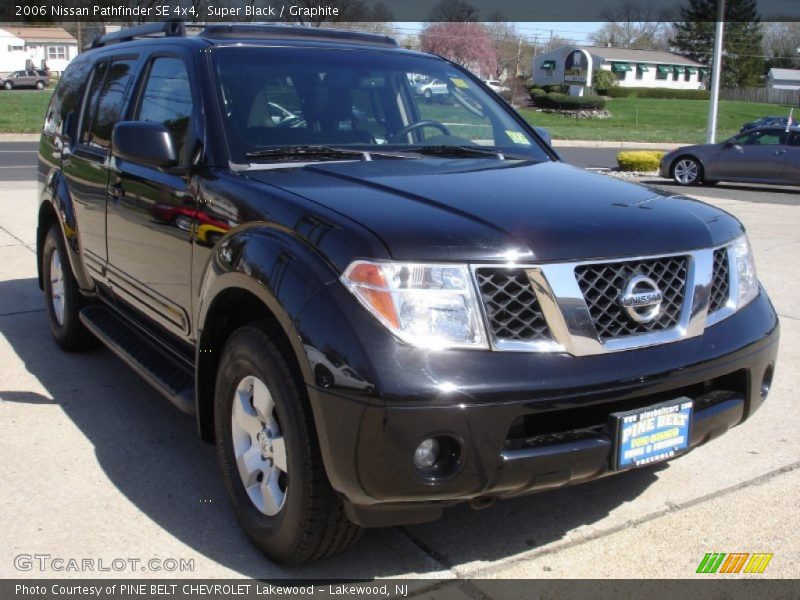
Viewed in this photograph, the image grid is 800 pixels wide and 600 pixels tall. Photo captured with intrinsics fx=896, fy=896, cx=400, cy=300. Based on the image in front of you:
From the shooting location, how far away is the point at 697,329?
3096 millimetres

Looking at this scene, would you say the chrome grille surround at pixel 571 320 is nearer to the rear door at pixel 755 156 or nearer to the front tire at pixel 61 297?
the front tire at pixel 61 297

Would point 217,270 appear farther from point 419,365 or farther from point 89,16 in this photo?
point 89,16

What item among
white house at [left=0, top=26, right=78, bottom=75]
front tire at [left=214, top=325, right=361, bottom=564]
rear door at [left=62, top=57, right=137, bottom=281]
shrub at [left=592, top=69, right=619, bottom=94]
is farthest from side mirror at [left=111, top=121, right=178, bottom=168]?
white house at [left=0, top=26, right=78, bottom=75]

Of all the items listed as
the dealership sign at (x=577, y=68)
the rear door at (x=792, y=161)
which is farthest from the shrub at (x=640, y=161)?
the dealership sign at (x=577, y=68)

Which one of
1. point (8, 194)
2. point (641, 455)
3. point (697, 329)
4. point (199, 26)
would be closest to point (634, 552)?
point (641, 455)

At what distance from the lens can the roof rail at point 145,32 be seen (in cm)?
456

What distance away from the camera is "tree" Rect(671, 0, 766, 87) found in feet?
303

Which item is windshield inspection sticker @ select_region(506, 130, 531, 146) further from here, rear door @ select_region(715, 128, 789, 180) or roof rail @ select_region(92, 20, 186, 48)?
rear door @ select_region(715, 128, 789, 180)

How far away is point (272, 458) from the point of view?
3117mm

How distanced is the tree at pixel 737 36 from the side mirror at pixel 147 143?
311 ft

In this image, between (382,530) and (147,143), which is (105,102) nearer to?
(147,143)

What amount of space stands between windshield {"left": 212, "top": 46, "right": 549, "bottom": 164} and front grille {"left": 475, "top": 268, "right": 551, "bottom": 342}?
1355 millimetres

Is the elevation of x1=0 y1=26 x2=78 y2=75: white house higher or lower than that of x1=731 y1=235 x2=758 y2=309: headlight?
higher

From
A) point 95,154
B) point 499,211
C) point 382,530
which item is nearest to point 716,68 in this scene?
point 95,154
